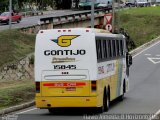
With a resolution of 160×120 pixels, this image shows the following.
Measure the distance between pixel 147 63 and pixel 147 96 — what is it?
63.8 feet

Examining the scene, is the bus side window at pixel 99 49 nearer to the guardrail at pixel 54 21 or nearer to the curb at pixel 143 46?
the curb at pixel 143 46

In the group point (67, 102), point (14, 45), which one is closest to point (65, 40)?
point (67, 102)

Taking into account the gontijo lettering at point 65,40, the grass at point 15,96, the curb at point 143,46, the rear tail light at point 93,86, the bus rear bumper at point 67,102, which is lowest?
the curb at point 143,46

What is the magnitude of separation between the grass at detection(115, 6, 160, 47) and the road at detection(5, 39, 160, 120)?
17716mm

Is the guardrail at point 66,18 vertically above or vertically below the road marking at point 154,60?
above

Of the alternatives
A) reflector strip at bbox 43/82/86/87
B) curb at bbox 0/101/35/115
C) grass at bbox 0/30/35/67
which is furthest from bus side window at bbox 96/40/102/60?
grass at bbox 0/30/35/67

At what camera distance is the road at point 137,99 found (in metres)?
21.2

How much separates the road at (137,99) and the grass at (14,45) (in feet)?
26.5

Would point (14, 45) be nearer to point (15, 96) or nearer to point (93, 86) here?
point (15, 96)

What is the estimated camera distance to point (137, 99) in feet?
91.9

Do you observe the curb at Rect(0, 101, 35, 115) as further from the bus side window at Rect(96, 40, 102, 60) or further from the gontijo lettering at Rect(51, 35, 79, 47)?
→ the bus side window at Rect(96, 40, 102, 60)

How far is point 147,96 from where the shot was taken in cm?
2961

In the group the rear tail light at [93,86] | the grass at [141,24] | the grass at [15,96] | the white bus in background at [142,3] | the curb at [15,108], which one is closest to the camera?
the rear tail light at [93,86]

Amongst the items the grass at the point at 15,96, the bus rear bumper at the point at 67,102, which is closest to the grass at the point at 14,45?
the grass at the point at 15,96
